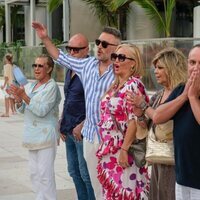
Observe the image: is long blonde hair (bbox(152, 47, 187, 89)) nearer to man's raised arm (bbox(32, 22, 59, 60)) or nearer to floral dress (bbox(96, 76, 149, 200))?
floral dress (bbox(96, 76, 149, 200))

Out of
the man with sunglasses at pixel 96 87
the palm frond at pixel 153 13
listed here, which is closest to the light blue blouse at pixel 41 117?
the man with sunglasses at pixel 96 87

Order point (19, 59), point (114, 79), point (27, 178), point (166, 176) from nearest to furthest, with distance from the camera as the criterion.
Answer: point (166, 176)
point (114, 79)
point (27, 178)
point (19, 59)

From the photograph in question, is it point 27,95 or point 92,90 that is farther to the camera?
point 27,95

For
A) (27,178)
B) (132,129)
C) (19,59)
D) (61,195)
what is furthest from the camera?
(19,59)

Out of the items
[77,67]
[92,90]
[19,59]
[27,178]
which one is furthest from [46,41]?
[19,59]

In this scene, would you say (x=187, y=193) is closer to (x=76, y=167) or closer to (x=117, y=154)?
(x=117, y=154)

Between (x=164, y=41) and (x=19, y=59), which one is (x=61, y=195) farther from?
(x=19, y=59)

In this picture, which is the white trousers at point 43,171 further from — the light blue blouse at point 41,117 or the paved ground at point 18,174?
the paved ground at point 18,174

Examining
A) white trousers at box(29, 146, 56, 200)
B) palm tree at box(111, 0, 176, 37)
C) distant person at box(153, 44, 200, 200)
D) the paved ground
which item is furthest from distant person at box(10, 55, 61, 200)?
palm tree at box(111, 0, 176, 37)

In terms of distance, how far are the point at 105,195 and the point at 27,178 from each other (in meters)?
3.18

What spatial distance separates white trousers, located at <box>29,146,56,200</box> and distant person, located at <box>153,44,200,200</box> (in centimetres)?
219

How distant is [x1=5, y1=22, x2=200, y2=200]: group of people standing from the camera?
3.44 m

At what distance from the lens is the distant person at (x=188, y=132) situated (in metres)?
3.33

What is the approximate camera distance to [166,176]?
4.00 m
